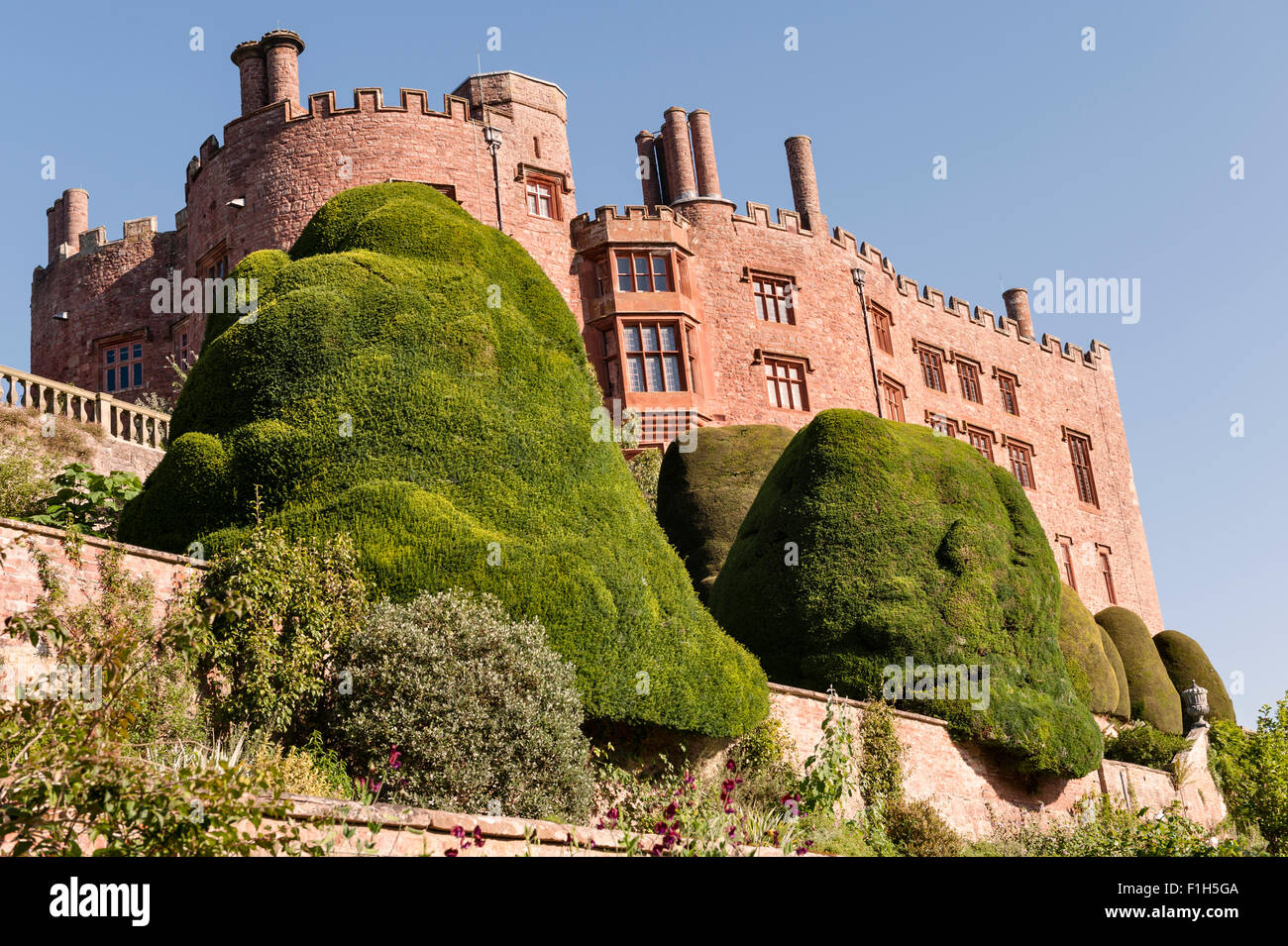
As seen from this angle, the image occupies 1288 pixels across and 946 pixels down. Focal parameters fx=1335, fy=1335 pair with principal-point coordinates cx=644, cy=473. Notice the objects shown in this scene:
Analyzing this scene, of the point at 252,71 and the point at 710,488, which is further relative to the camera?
the point at 252,71

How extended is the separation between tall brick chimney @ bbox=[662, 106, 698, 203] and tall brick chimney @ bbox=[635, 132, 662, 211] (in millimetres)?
2063

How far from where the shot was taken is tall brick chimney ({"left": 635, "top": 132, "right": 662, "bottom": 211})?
39250 millimetres

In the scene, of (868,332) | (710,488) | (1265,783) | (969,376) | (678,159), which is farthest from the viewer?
(969,376)

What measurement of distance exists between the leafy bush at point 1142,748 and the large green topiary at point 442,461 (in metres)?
12.8

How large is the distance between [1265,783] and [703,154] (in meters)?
22.2

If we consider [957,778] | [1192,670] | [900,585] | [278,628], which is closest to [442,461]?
[278,628]

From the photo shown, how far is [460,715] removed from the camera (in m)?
11.1

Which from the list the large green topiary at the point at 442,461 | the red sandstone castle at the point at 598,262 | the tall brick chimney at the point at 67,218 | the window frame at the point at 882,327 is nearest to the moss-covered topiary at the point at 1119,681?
the red sandstone castle at the point at 598,262

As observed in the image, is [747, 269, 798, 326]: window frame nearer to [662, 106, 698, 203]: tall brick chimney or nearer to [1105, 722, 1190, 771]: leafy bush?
[662, 106, 698, 203]: tall brick chimney

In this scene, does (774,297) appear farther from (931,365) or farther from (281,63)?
(281,63)
